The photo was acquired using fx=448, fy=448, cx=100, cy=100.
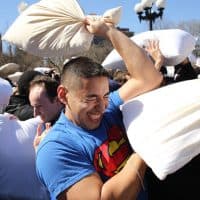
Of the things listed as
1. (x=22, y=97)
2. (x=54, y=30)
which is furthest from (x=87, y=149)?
(x=22, y=97)

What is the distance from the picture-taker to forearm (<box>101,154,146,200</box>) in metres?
1.61

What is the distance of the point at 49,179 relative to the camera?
1705mm

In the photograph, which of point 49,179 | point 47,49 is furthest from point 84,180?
point 47,49

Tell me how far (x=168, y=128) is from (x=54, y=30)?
0.83 m

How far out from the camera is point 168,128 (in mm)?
1607

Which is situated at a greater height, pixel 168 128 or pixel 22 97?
pixel 168 128

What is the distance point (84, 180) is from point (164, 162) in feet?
1.03

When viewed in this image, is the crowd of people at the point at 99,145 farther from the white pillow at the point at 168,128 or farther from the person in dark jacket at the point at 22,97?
the person in dark jacket at the point at 22,97

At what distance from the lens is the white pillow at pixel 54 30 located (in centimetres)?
212

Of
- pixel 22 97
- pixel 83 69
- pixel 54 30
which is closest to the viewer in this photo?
pixel 83 69

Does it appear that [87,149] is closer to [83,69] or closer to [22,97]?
[83,69]

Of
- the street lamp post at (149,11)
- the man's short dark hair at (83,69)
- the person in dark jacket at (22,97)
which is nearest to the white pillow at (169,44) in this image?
the person in dark jacket at (22,97)

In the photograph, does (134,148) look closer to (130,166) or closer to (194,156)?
(130,166)

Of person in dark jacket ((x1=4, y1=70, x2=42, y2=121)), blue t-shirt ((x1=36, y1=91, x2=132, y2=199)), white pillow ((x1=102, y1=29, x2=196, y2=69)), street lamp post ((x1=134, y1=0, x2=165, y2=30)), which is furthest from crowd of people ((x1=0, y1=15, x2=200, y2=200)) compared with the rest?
street lamp post ((x1=134, y1=0, x2=165, y2=30))
